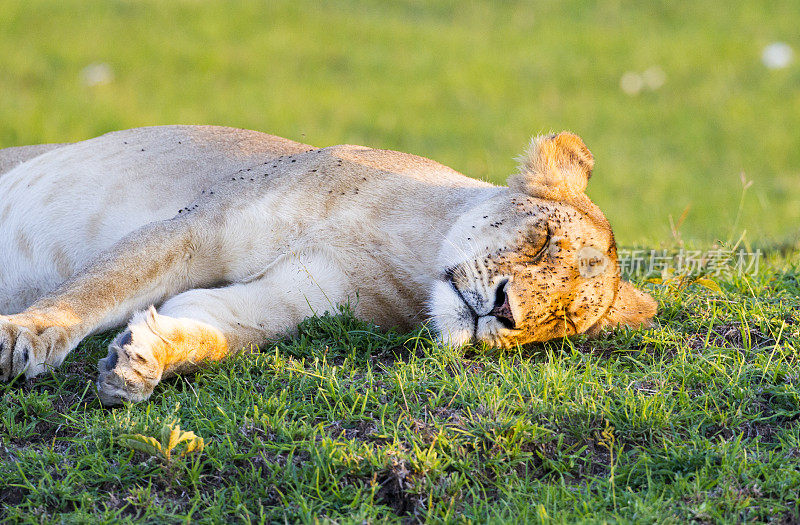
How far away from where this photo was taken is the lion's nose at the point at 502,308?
387 centimetres

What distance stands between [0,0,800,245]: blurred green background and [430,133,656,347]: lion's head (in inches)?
204

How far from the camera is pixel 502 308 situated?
3.88 metres

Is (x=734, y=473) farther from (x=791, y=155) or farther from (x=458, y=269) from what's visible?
(x=791, y=155)

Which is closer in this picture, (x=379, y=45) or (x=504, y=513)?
(x=504, y=513)

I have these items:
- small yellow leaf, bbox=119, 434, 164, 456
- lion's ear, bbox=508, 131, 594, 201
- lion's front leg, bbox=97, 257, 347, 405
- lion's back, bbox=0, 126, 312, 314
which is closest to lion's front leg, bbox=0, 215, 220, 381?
lion's front leg, bbox=97, 257, 347, 405

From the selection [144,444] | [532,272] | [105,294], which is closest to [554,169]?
[532,272]

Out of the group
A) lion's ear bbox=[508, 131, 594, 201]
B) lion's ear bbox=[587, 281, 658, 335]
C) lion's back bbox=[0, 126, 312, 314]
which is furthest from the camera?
lion's back bbox=[0, 126, 312, 314]

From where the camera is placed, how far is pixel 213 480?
10.5 ft

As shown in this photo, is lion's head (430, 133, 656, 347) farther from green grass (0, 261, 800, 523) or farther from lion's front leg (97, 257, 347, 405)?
lion's front leg (97, 257, 347, 405)

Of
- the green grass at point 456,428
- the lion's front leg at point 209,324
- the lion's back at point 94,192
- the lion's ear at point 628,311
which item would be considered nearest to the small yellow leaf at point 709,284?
the green grass at point 456,428

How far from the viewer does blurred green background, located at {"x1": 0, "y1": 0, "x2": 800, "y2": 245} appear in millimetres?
10867

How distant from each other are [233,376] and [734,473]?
6.36 feet

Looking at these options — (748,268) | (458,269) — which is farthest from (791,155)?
(458,269)

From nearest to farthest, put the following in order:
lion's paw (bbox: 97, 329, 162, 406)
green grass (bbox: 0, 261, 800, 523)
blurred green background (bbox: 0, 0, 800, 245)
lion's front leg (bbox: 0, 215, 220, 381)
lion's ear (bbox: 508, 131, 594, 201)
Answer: green grass (bbox: 0, 261, 800, 523) → lion's paw (bbox: 97, 329, 162, 406) → lion's front leg (bbox: 0, 215, 220, 381) → lion's ear (bbox: 508, 131, 594, 201) → blurred green background (bbox: 0, 0, 800, 245)
